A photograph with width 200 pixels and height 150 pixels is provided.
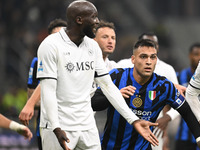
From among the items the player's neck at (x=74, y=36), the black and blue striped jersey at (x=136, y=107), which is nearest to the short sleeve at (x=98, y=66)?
the player's neck at (x=74, y=36)

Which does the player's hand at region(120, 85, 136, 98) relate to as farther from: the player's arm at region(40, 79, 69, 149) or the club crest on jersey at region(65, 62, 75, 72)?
the player's arm at region(40, 79, 69, 149)

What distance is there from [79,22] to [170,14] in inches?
615

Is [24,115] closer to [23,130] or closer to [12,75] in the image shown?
[23,130]

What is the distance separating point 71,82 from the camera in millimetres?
4527

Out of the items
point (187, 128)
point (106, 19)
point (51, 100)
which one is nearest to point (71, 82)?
point (51, 100)

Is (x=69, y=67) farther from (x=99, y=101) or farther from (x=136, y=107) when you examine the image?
(x=136, y=107)

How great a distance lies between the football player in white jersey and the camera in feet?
14.5

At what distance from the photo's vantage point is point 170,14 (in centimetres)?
1975

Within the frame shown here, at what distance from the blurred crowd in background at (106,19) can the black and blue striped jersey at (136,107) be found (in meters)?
6.45

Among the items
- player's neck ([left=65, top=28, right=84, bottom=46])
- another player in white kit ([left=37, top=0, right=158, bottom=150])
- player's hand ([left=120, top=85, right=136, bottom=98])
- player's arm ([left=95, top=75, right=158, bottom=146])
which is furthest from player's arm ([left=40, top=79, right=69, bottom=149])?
player's hand ([left=120, top=85, right=136, bottom=98])

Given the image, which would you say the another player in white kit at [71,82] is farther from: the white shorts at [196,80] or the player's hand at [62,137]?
the white shorts at [196,80]

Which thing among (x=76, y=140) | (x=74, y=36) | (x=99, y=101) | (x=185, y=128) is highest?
(x=74, y=36)

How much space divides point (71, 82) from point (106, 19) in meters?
12.8

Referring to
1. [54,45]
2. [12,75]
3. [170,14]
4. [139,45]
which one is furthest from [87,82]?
[170,14]
